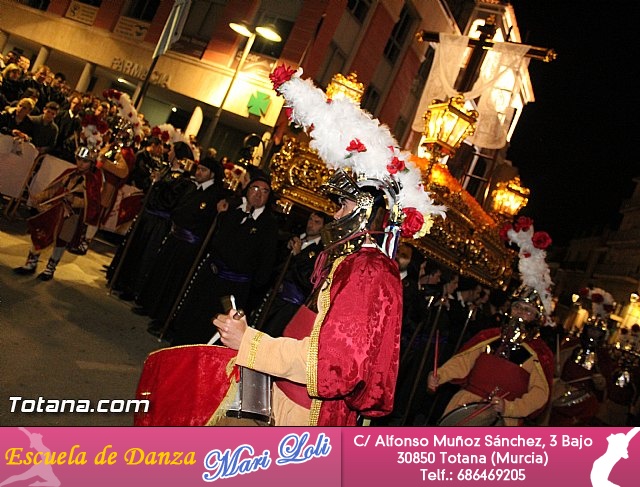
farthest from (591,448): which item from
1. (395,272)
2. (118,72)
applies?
(118,72)

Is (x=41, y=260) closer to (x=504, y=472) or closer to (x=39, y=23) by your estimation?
(x=39, y=23)

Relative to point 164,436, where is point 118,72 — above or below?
above

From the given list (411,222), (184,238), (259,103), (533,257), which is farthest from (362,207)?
(184,238)

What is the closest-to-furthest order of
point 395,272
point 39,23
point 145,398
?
point 395,272 → point 145,398 → point 39,23

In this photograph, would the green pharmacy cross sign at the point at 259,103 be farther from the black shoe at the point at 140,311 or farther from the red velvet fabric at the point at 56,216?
the black shoe at the point at 140,311

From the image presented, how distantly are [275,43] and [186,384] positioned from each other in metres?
4.33

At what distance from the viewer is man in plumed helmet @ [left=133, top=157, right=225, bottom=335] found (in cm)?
545

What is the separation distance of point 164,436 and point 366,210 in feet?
3.68

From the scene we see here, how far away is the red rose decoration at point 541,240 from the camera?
4.61 meters

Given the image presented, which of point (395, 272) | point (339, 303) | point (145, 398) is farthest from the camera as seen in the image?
point (145, 398)

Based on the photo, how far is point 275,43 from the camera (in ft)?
18.2

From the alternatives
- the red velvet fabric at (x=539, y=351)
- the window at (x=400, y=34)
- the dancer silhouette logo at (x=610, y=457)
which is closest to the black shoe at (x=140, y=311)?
the red velvet fabric at (x=539, y=351)

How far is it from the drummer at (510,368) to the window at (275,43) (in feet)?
11.1

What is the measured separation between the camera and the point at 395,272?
1.98 m
